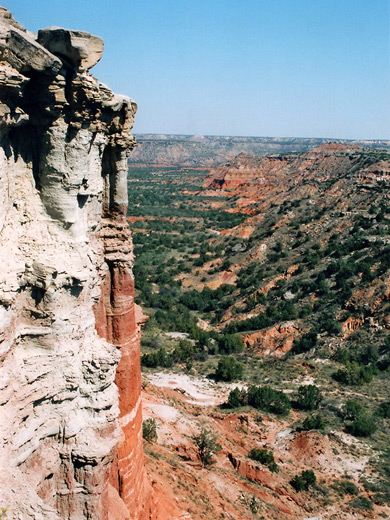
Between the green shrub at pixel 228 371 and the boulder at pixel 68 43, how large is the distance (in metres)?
28.0

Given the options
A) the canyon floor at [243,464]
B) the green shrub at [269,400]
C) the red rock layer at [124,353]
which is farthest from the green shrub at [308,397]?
the red rock layer at [124,353]

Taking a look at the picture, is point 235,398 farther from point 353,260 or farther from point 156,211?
point 156,211

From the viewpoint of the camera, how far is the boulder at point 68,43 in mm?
7117

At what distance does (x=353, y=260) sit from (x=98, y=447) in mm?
42259

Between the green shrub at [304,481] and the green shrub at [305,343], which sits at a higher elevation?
the green shrub at [304,481]

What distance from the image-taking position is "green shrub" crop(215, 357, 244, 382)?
32.9 m

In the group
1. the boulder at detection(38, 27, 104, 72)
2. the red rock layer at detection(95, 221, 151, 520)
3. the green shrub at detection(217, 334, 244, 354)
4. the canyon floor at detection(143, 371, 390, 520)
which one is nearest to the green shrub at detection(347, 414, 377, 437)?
the canyon floor at detection(143, 371, 390, 520)

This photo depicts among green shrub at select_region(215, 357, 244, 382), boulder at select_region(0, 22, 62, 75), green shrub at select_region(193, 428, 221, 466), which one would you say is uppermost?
boulder at select_region(0, 22, 62, 75)

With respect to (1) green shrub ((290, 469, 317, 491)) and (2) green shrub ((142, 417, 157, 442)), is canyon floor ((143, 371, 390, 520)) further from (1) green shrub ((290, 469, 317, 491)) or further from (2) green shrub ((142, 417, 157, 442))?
(2) green shrub ((142, 417, 157, 442))

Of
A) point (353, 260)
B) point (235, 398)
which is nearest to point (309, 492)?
point (235, 398)

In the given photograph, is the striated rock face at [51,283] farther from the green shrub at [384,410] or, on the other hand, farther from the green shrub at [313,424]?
the green shrub at [384,410]

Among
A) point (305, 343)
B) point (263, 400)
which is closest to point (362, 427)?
point (263, 400)

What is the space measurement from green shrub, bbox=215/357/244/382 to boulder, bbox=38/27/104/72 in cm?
2796

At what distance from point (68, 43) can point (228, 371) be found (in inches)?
1117
